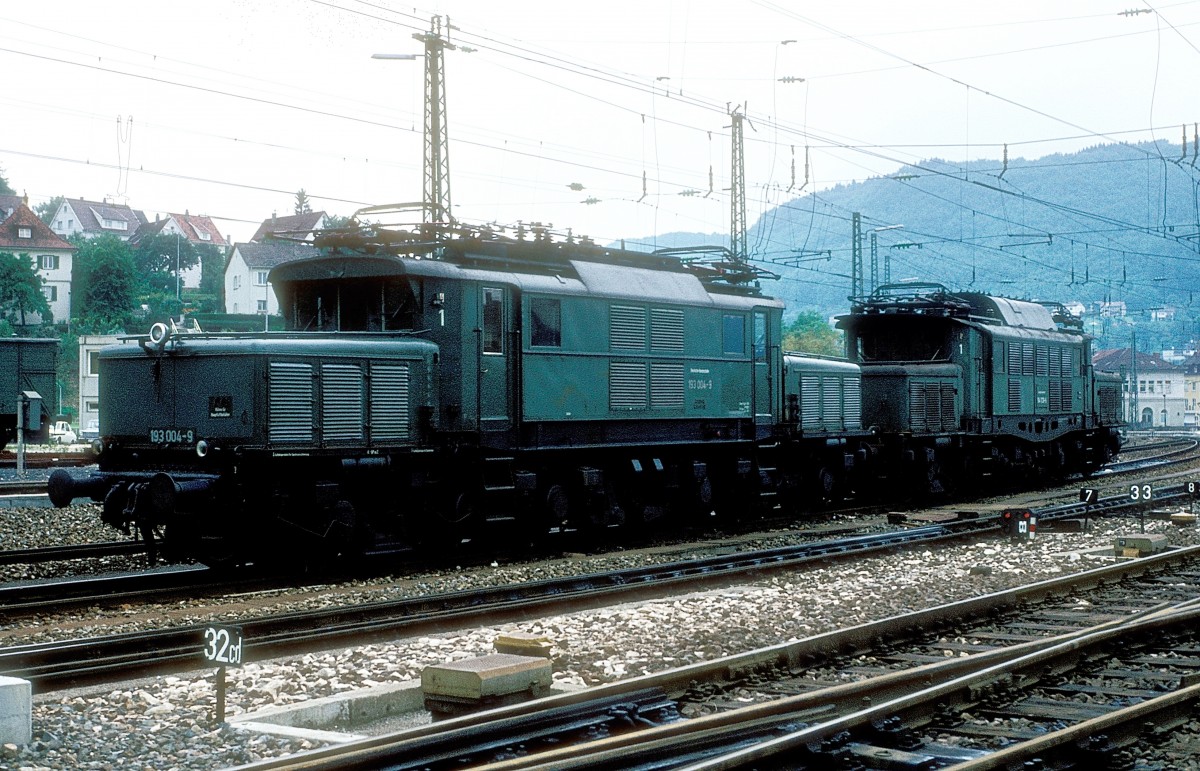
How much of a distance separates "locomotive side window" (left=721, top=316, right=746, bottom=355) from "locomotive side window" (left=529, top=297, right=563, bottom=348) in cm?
387

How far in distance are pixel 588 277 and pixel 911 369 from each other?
1032 centimetres

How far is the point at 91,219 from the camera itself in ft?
418

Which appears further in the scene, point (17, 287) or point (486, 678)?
point (17, 287)

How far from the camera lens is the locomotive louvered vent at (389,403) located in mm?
14602

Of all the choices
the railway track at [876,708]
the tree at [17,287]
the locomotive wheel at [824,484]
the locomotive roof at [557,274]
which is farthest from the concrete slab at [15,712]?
the tree at [17,287]

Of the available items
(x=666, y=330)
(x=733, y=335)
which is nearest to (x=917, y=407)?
(x=733, y=335)

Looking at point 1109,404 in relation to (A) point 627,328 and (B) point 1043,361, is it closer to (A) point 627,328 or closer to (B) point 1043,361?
(B) point 1043,361

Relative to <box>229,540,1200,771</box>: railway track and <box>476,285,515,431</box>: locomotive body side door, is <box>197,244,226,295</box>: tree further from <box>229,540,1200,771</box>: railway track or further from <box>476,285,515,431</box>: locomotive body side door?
<box>229,540,1200,771</box>: railway track

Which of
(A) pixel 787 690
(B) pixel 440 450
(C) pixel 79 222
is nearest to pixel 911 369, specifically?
(B) pixel 440 450

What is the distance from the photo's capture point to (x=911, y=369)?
25.5 metres

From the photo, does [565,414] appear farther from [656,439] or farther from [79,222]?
[79,222]

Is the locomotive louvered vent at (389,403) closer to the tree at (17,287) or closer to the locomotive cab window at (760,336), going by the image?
the locomotive cab window at (760,336)

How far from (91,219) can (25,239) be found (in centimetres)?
4242

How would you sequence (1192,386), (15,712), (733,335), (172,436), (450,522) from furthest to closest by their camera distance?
(1192,386) < (733,335) < (450,522) < (172,436) < (15,712)
